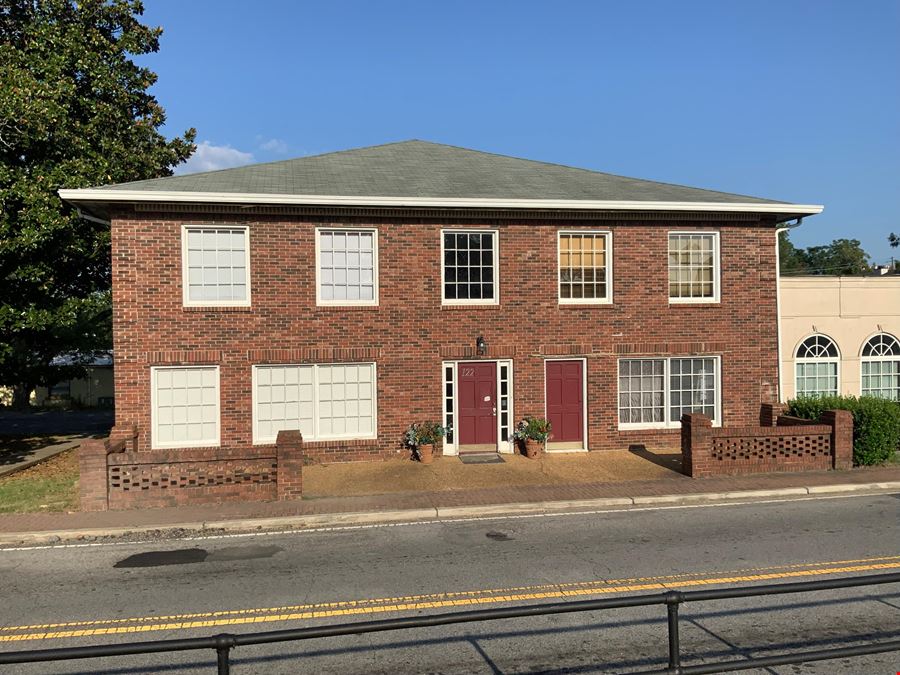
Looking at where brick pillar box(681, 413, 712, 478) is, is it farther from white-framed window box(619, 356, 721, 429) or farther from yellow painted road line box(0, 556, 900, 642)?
yellow painted road line box(0, 556, 900, 642)

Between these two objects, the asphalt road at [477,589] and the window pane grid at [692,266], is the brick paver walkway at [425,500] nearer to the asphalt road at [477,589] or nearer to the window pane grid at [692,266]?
the asphalt road at [477,589]

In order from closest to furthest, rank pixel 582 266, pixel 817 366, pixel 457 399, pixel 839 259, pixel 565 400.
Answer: pixel 457 399 → pixel 565 400 → pixel 582 266 → pixel 817 366 → pixel 839 259

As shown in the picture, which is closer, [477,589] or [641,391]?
[477,589]

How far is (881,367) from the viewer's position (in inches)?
720

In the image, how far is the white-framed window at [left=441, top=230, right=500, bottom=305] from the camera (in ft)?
49.2

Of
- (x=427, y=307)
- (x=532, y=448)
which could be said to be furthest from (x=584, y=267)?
(x=532, y=448)

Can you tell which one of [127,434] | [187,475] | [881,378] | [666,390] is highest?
[881,378]

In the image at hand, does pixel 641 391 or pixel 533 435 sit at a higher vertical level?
pixel 641 391

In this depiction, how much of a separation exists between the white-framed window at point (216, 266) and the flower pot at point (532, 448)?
7113 millimetres

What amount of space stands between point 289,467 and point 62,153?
1081 cm

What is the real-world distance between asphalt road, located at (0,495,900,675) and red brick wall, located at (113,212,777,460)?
5.12m

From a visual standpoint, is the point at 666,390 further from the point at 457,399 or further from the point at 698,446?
the point at 457,399

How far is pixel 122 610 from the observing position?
663 cm

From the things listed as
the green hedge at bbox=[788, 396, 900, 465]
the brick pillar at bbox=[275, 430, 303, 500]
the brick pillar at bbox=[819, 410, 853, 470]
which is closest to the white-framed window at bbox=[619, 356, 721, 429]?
the green hedge at bbox=[788, 396, 900, 465]
